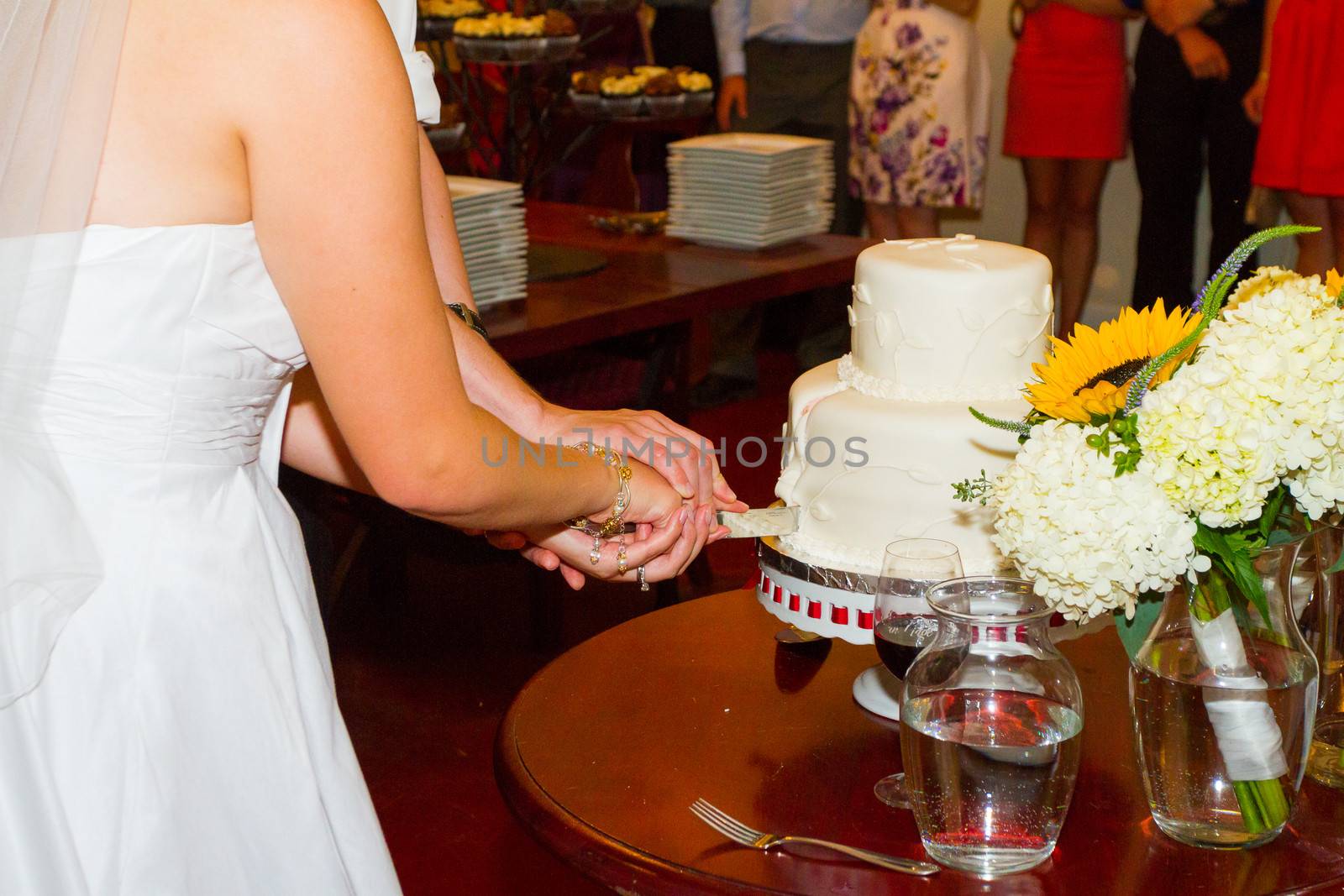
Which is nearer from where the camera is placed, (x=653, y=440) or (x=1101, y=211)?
(x=653, y=440)

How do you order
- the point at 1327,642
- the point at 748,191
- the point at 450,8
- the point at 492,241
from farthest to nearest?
the point at 450,8 → the point at 748,191 → the point at 492,241 → the point at 1327,642

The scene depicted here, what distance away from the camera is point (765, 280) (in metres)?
3.38

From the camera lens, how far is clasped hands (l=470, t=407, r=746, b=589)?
1.51 meters

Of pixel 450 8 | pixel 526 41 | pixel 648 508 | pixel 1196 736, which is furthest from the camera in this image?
pixel 450 8

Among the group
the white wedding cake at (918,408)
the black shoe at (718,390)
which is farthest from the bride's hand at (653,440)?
the black shoe at (718,390)

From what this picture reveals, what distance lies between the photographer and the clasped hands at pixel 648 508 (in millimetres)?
1512

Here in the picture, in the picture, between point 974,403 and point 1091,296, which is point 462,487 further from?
point 1091,296

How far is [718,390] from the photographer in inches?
201

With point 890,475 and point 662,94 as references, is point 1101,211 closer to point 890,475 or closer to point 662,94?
point 662,94

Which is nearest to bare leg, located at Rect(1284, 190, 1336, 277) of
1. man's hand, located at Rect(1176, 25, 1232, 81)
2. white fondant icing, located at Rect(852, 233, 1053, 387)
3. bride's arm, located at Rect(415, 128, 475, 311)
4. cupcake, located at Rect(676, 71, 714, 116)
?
man's hand, located at Rect(1176, 25, 1232, 81)

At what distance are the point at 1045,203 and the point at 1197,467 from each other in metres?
4.52

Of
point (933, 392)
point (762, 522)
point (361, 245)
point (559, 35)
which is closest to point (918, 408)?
point (933, 392)

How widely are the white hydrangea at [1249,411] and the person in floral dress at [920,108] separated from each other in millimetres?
3833

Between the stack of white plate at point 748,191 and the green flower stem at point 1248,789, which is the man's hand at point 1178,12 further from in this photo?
the green flower stem at point 1248,789
